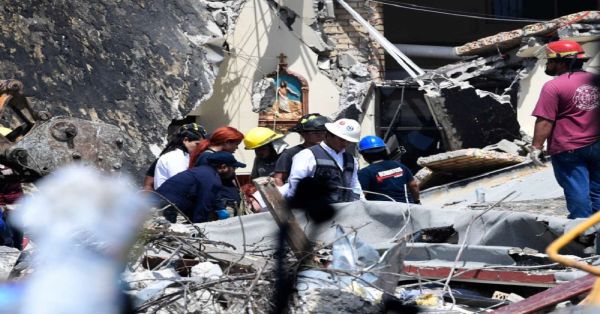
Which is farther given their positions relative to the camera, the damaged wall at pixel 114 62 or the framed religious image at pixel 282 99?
the framed religious image at pixel 282 99

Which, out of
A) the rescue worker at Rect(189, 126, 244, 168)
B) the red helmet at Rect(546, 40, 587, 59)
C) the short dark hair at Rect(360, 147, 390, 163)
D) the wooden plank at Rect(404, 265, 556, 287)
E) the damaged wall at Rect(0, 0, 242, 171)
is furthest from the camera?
the damaged wall at Rect(0, 0, 242, 171)

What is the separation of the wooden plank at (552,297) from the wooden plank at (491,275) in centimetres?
78

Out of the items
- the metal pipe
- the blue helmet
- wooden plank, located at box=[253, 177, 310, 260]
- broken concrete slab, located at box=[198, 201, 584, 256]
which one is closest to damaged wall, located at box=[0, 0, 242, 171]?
the blue helmet

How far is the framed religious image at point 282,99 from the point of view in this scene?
12570 millimetres

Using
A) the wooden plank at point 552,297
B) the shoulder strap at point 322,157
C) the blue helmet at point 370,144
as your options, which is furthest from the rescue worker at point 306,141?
the wooden plank at point 552,297

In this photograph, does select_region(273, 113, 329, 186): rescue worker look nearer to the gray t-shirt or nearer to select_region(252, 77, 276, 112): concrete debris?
the gray t-shirt

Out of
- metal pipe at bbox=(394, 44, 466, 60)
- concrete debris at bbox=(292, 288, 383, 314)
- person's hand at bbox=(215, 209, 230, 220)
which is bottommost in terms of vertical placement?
metal pipe at bbox=(394, 44, 466, 60)

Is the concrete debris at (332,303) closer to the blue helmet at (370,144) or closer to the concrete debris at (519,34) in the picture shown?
the blue helmet at (370,144)

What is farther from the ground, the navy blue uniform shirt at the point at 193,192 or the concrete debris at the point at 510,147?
the navy blue uniform shirt at the point at 193,192

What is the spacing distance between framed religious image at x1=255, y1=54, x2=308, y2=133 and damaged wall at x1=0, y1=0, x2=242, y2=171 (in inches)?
55.9

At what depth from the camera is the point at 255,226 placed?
6.30 meters

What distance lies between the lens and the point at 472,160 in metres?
11.2

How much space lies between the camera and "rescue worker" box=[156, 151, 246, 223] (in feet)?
22.6

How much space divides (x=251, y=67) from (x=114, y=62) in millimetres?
2573
